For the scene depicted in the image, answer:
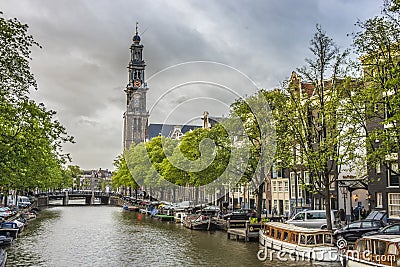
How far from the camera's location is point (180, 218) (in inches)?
2569

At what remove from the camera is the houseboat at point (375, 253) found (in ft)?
72.3

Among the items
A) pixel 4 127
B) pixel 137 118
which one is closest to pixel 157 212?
pixel 4 127

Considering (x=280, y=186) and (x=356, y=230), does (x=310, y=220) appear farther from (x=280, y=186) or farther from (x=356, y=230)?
(x=280, y=186)

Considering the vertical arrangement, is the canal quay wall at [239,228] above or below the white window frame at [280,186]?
below

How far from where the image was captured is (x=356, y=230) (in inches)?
1372

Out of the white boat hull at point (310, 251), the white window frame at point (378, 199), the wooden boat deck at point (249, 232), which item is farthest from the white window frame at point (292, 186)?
the white boat hull at point (310, 251)

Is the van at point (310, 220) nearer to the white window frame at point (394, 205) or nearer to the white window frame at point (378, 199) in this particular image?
the white window frame at point (394, 205)

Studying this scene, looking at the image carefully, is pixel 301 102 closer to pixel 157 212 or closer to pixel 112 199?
pixel 157 212

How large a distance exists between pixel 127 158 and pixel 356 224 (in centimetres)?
8343

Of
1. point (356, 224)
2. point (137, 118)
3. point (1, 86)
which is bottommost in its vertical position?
point (356, 224)

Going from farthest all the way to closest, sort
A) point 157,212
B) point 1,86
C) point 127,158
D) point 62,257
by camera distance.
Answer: point 127,158
point 157,212
point 62,257
point 1,86

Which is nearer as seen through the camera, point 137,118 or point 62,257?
point 62,257

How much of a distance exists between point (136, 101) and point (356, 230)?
163310 millimetres

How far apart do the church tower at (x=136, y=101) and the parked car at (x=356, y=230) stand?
499ft
